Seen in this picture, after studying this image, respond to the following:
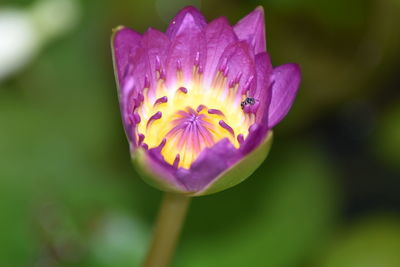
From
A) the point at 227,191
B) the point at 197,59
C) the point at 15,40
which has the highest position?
the point at 197,59

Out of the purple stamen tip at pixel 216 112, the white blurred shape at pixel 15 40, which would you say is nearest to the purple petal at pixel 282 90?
the purple stamen tip at pixel 216 112

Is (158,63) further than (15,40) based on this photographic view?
No

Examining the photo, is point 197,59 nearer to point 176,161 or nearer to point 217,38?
point 217,38

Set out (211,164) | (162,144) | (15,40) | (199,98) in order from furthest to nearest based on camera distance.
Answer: (15,40) → (199,98) → (162,144) → (211,164)

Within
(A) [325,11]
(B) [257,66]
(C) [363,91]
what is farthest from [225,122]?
(C) [363,91]

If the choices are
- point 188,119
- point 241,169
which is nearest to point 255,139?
point 241,169

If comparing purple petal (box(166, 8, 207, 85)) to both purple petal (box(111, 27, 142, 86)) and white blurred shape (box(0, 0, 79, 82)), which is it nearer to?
purple petal (box(111, 27, 142, 86))

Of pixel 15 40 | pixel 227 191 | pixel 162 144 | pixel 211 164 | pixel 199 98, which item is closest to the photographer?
pixel 211 164

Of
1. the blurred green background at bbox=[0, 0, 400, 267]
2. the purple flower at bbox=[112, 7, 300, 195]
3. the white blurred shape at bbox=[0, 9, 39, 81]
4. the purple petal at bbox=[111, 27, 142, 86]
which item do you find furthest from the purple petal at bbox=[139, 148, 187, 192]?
the white blurred shape at bbox=[0, 9, 39, 81]
